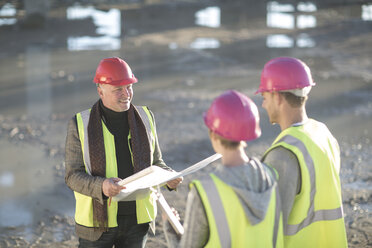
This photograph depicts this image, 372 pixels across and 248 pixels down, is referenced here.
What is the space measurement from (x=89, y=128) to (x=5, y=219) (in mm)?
3286

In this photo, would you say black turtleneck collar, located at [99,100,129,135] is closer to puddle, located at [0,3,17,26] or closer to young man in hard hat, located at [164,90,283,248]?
young man in hard hat, located at [164,90,283,248]

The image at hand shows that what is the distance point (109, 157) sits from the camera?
362 centimetres

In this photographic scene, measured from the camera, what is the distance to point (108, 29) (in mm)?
20438

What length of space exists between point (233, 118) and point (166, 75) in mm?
10749

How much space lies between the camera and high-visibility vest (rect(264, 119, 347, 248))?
10.2 ft

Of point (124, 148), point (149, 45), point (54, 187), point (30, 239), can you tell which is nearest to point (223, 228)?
point (124, 148)

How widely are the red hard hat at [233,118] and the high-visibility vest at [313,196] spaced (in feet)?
1.51

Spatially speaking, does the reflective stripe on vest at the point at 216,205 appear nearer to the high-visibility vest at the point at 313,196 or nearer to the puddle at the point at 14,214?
the high-visibility vest at the point at 313,196

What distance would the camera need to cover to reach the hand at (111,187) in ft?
10.8

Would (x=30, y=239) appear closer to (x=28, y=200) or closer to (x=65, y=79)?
(x=28, y=200)

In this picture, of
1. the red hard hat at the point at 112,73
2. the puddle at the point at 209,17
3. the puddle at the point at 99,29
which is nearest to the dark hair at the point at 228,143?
the red hard hat at the point at 112,73

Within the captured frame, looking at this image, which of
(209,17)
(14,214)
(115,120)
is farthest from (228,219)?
(209,17)

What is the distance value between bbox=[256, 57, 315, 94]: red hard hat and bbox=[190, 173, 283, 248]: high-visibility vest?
715mm

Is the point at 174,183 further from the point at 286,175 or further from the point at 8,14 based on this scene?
the point at 8,14
